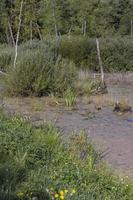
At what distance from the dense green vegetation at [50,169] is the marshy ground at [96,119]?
0.59 meters

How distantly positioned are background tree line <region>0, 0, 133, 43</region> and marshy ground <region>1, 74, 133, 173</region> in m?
15.9

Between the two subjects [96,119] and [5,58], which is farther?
[5,58]

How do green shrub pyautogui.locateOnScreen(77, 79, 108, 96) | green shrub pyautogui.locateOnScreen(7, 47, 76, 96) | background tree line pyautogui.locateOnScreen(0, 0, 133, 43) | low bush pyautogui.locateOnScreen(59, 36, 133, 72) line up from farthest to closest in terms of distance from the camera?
background tree line pyautogui.locateOnScreen(0, 0, 133, 43) → low bush pyautogui.locateOnScreen(59, 36, 133, 72) → green shrub pyautogui.locateOnScreen(77, 79, 108, 96) → green shrub pyautogui.locateOnScreen(7, 47, 76, 96)

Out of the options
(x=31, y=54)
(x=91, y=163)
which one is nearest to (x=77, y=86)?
(x=31, y=54)

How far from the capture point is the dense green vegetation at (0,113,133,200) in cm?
519

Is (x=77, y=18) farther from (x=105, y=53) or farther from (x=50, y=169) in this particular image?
(x=50, y=169)

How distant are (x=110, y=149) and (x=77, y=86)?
723 cm

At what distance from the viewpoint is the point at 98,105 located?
13.9m

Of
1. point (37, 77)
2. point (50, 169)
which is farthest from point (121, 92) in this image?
point (50, 169)

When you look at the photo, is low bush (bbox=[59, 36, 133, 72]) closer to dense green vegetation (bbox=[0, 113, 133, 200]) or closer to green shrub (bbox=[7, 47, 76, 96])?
green shrub (bbox=[7, 47, 76, 96])

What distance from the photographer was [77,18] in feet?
113

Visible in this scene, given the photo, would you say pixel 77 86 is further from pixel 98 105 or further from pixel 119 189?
pixel 119 189

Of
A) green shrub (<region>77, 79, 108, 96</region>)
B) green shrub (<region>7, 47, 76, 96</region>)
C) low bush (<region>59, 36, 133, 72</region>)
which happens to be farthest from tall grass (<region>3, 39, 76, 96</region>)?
→ low bush (<region>59, 36, 133, 72</region>)

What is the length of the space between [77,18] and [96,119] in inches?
915
